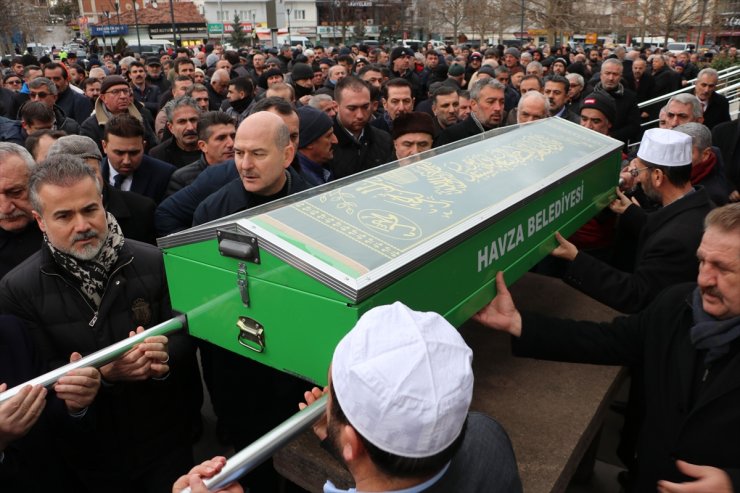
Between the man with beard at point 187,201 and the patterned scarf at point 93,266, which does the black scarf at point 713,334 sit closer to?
the patterned scarf at point 93,266

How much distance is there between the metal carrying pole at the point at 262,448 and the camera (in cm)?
141

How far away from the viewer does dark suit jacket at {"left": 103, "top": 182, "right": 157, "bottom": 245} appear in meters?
3.40

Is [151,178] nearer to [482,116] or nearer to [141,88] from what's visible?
Result: [482,116]

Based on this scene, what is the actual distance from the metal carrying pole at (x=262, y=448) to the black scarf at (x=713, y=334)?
1.26 meters

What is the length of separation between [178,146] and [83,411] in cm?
337

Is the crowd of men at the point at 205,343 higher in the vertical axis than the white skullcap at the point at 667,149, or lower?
lower

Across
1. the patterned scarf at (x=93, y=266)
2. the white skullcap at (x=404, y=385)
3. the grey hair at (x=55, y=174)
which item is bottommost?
the patterned scarf at (x=93, y=266)

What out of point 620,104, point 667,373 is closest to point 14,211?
point 667,373

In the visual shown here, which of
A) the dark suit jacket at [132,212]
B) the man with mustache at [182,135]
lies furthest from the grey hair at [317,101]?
the dark suit jacket at [132,212]

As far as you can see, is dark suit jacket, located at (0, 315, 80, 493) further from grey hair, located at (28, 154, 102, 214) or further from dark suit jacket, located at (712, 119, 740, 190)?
dark suit jacket, located at (712, 119, 740, 190)

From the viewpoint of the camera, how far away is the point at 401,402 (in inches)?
41.6

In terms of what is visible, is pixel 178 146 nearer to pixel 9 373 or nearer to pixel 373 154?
pixel 373 154

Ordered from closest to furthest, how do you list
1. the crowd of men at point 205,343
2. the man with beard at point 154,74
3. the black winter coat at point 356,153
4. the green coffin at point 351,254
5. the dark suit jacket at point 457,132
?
the crowd of men at point 205,343 → the green coffin at point 351,254 → the black winter coat at point 356,153 → the dark suit jacket at point 457,132 → the man with beard at point 154,74

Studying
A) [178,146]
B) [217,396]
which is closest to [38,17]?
[178,146]
